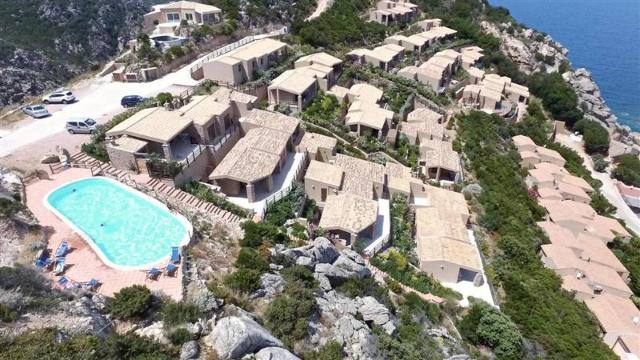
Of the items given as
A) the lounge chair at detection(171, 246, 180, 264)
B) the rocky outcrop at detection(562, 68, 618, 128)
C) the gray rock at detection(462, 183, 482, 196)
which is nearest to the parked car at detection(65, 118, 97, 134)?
the lounge chair at detection(171, 246, 180, 264)

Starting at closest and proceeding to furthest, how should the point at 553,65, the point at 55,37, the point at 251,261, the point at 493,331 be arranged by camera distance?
the point at 251,261, the point at 493,331, the point at 55,37, the point at 553,65

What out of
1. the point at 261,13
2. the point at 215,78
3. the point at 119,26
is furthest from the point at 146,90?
the point at 119,26

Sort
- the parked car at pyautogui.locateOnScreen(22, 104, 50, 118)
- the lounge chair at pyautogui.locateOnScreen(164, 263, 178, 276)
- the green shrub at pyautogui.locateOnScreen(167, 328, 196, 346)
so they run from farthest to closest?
the parked car at pyautogui.locateOnScreen(22, 104, 50, 118), the lounge chair at pyautogui.locateOnScreen(164, 263, 178, 276), the green shrub at pyautogui.locateOnScreen(167, 328, 196, 346)

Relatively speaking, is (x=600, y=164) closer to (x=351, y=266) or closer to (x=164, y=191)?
(x=351, y=266)

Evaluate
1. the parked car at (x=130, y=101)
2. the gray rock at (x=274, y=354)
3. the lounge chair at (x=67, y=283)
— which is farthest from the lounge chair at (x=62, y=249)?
the parked car at (x=130, y=101)

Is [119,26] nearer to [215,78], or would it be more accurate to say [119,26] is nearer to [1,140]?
[215,78]

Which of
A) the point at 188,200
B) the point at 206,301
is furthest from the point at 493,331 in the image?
the point at 188,200

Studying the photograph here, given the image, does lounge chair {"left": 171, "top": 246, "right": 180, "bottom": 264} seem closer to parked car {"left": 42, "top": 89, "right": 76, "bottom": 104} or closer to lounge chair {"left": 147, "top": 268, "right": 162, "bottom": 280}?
lounge chair {"left": 147, "top": 268, "right": 162, "bottom": 280}
